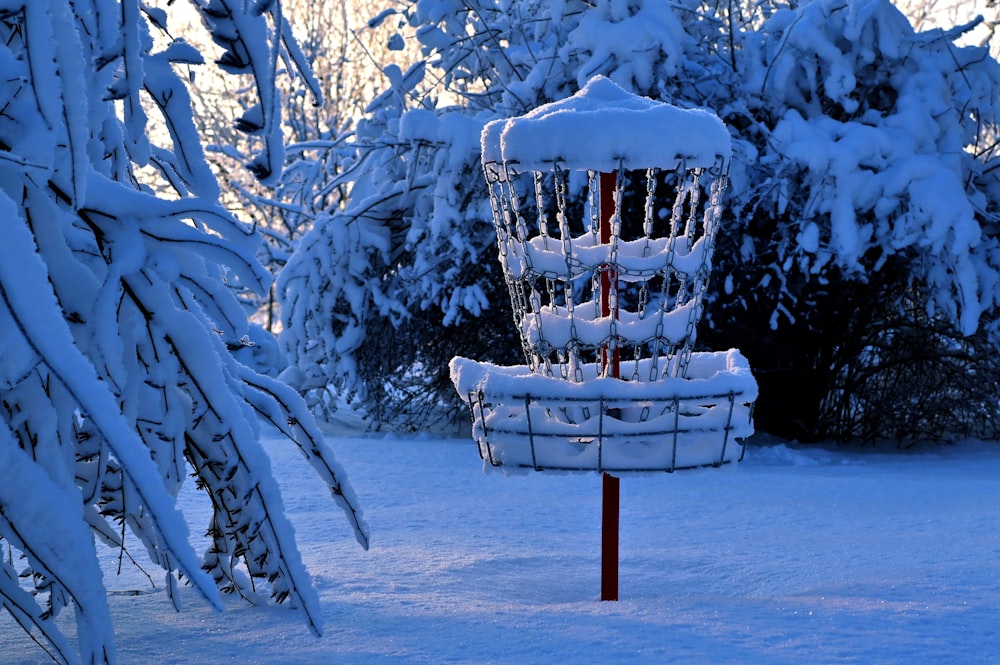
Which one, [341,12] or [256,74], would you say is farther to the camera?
[341,12]

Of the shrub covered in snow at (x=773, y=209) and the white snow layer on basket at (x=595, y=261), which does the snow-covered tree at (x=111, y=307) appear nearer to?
the white snow layer on basket at (x=595, y=261)

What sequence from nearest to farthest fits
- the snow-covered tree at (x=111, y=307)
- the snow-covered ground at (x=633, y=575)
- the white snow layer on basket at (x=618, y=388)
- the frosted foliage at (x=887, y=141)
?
the snow-covered tree at (x=111, y=307) → the snow-covered ground at (x=633, y=575) → the white snow layer on basket at (x=618, y=388) → the frosted foliage at (x=887, y=141)

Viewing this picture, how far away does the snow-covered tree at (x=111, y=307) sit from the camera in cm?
147

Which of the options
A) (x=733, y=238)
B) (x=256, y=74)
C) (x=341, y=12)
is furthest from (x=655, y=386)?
(x=341, y=12)

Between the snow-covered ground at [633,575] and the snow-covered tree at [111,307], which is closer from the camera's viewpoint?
the snow-covered tree at [111,307]

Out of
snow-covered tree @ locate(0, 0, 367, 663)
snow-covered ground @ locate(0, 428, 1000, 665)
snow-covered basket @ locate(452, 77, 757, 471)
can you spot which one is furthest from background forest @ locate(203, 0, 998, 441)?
snow-covered tree @ locate(0, 0, 367, 663)

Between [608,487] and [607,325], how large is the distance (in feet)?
1.65

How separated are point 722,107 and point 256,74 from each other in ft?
17.7

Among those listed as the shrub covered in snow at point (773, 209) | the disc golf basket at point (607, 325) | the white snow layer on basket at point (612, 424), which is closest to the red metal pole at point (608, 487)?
the disc golf basket at point (607, 325)

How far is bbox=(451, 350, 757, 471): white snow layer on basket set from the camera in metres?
2.79

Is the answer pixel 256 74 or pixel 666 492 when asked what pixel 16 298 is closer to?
pixel 256 74

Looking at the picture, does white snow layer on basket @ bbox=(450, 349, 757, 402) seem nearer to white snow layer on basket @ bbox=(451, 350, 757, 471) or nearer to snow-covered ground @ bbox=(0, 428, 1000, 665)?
white snow layer on basket @ bbox=(451, 350, 757, 471)

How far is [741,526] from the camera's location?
4629 mm

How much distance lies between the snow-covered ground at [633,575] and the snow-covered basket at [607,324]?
1.43 ft
